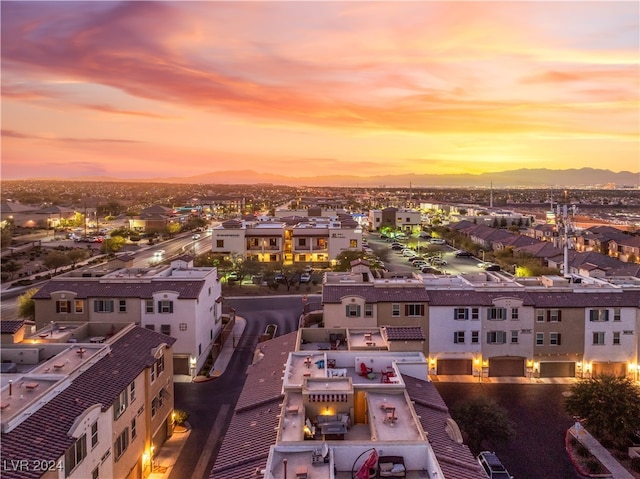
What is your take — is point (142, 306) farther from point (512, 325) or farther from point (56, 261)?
point (56, 261)

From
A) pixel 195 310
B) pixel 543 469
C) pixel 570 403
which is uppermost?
pixel 195 310

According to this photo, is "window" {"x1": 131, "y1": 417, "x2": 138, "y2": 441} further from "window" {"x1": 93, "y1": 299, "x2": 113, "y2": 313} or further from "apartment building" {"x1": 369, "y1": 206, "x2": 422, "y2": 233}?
"apartment building" {"x1": 369, "y1": 206, "x2": 422, "y2": 233}

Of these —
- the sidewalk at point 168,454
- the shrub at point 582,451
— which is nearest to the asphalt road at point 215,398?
the sidewalk at point 168,454

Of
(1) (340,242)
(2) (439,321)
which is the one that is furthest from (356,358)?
(1) (340,242)

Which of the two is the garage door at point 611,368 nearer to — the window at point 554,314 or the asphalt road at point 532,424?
the asphalt road at point 532,424

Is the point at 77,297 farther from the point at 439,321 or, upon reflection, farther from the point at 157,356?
the point at 439,321

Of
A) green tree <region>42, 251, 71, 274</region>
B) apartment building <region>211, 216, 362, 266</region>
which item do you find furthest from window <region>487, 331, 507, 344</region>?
green tree <region>42, 251, 71, 274</region>

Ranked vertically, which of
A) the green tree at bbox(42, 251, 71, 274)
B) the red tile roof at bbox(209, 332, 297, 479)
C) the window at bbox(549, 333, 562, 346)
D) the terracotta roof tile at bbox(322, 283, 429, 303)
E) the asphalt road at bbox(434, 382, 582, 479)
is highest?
the terracotta roof tile at bbox(322, 283, 429, 303)
